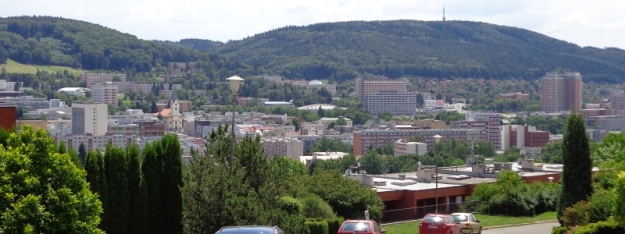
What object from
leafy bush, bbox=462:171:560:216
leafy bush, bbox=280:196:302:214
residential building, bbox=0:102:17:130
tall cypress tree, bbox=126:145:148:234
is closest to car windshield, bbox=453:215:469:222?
leafy bush, bbox=280:196:302:214

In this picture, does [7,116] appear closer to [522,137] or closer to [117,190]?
[117,190]

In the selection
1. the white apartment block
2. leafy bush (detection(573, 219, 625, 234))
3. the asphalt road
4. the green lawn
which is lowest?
the white apartment block

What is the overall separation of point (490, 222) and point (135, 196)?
51.1 ft

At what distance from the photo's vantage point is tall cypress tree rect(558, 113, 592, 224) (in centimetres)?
2647

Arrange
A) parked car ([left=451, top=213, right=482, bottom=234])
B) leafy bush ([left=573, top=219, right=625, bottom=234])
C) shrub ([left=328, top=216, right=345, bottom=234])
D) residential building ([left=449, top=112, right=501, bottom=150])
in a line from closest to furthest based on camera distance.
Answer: leafy bush ([left=573, top=219, right=625, bottom=234]) < parked car ([left=451, top=213, right=482, bottom=234]) < shrub ([left=328, top=216, right=345, bottom=234]) < residential building ([left=449, top=112, right=501, bottom=150])

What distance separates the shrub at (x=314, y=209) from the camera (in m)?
27.4

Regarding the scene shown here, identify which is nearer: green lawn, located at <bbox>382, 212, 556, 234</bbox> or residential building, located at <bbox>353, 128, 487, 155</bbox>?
green lawn, located at <bbox>382, 212, 556, 234</bbox>

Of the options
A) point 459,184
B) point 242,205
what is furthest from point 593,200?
point 459,184

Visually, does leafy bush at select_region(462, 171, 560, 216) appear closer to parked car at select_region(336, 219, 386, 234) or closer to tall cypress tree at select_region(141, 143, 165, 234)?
parked car at select_region(336, 219, 386, 234)

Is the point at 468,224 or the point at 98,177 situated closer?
the point at 98,177

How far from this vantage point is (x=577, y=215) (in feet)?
79.9

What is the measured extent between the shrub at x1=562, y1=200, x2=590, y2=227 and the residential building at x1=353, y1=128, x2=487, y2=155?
144m

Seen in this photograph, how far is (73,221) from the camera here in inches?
568

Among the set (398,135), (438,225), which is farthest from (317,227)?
(398,135)
